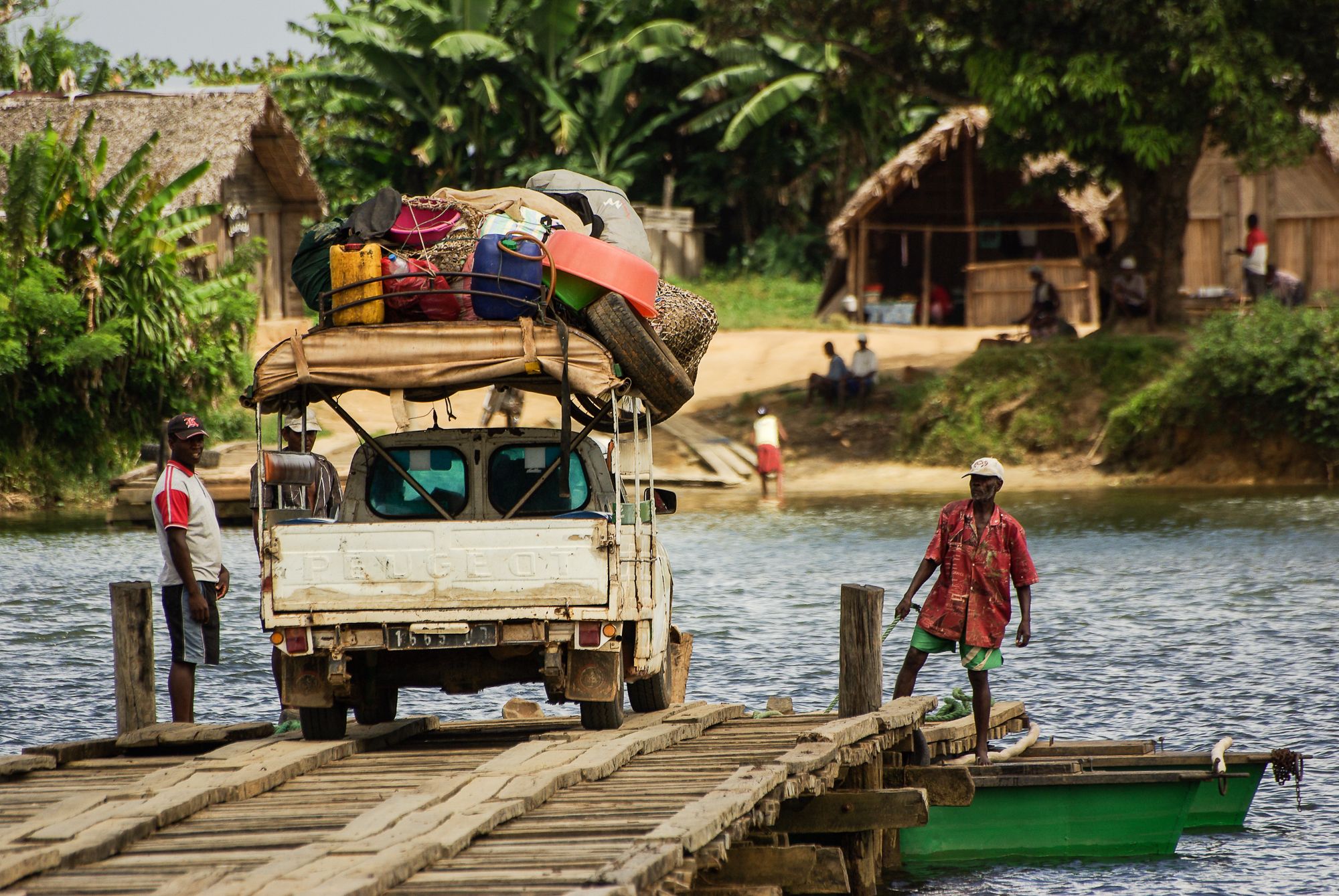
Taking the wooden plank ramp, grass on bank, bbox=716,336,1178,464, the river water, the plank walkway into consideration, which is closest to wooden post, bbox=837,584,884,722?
the plank walkway

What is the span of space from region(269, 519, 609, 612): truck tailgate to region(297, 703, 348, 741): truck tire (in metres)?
0.77

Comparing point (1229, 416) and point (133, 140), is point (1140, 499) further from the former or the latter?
point (133, 140)

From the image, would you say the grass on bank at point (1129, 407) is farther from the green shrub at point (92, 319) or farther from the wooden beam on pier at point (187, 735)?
the wooden beam on pier at point (187, 735)

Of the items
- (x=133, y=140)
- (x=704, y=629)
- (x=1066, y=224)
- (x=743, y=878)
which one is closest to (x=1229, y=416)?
(x=1066, y=224)

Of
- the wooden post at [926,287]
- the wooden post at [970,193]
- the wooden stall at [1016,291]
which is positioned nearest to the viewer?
the wooden stall at [1016,291]

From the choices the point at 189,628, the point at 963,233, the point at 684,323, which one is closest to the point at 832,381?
the point at 963,233

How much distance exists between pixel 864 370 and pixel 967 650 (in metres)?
24.2

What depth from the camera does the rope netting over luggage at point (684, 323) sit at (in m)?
11.8

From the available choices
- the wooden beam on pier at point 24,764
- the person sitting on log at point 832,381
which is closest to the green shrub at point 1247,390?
the person sitting on log at point 832,381

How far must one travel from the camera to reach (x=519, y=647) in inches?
370

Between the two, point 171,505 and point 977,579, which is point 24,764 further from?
point 977,579

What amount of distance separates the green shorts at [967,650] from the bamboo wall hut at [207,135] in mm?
26159

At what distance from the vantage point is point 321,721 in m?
9.57

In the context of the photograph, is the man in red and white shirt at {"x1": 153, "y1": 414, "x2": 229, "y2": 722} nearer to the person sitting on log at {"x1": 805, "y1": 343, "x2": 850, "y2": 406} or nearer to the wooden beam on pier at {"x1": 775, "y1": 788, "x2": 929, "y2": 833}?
the wooden beam on pier at {"x1": 775, "y1": 788, "x2": 929, "y2": 833}
